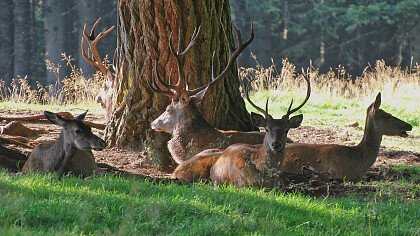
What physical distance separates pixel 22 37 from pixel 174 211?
28.8 meters

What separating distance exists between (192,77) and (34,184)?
4074mm

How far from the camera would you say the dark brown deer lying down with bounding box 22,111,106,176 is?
888 cm

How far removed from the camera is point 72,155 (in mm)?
9180

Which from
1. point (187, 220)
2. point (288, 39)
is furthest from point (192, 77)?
point (288, 39)

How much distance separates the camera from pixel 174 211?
6777mm

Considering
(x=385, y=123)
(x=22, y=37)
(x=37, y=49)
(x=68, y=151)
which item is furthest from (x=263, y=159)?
(x=37, y=49)

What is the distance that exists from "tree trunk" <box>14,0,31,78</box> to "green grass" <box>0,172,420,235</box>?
26.7m

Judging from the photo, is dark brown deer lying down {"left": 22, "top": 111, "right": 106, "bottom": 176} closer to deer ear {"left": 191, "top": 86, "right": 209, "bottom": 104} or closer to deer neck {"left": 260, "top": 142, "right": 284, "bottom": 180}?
deer neck {"left": 260, "top": 142, "right": 284, "bottom": 180}

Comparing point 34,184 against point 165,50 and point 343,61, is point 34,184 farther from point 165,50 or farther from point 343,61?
point 343,61

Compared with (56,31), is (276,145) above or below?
below

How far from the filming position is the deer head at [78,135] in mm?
8750

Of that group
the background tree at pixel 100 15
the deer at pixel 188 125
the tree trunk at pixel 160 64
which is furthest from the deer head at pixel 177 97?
the background tree at pixel 100 15

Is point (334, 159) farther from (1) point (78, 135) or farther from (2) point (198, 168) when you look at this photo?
(1) point (78, 135)

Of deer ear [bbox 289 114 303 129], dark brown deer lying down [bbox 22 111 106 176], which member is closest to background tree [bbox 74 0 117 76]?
dark brown deer lying down [bbox 22 111 106 176]
